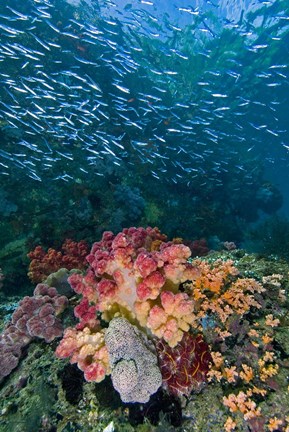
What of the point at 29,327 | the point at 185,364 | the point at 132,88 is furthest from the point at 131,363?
the point at 132,88

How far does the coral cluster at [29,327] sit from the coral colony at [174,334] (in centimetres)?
4

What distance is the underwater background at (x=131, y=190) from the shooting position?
2.90 metres

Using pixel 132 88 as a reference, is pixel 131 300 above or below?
below

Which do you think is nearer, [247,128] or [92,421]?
[92,421]

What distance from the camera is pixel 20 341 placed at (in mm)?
4082

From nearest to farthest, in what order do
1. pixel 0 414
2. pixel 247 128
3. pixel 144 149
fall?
1. pixel 0 414
2. pixel 144 149
3. pixel 247 128

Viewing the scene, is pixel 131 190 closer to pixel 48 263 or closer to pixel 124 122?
pixel 124 122

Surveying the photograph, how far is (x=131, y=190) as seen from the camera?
1477 cm

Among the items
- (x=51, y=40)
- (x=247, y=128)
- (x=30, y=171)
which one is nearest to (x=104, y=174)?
(x=30, y=171)

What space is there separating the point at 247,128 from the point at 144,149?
26.3 meters

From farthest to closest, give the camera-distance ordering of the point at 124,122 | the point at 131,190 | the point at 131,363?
the point at 124,122
the point at 131,190
the point at 131,363

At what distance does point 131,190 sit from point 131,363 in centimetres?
1246

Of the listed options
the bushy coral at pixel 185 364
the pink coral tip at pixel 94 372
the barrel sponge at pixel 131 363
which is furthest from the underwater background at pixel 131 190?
the barrel sponge at pixel 131 363

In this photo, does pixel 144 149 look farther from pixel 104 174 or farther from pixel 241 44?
pixel 241 44
